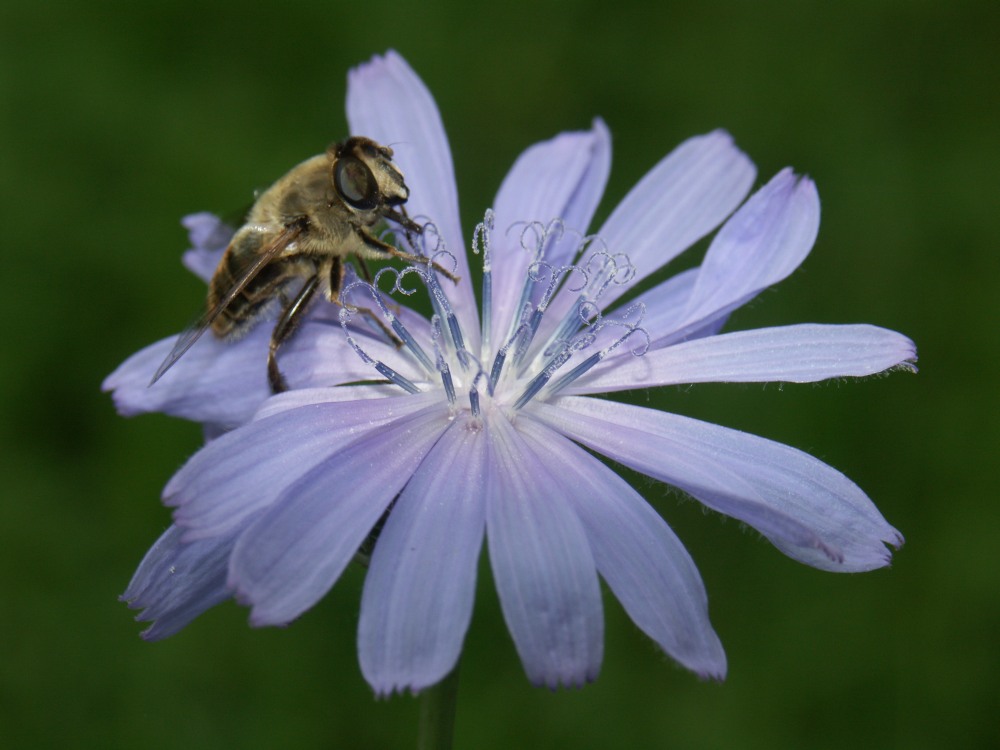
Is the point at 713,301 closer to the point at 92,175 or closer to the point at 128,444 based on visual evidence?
the point at 128,444

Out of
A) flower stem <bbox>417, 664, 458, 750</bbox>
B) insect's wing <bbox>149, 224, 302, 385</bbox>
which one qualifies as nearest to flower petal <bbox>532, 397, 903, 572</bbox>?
flower stem <bbox>417, 664, 458, 750</bbox>

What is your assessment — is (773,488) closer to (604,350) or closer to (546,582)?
(546,582)

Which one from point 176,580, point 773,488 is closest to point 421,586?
point 176,580

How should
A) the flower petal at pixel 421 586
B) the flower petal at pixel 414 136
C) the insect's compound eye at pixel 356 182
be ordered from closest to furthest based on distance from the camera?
the flower petal at pixel 421 586
the insect's compound eye at pixel 356 182
the flower petal at pixel 414 136

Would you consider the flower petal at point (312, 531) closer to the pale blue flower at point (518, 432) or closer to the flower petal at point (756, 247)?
the pale blue flower at point (518, 432)

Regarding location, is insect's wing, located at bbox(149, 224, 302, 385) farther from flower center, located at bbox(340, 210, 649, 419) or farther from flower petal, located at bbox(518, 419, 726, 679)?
flower petal, located at bbox(518, 419, 726, 679)

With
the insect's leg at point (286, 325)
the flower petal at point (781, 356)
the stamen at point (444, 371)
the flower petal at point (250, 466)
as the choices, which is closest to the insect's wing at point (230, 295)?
the insect's leg at point (286, 325)
